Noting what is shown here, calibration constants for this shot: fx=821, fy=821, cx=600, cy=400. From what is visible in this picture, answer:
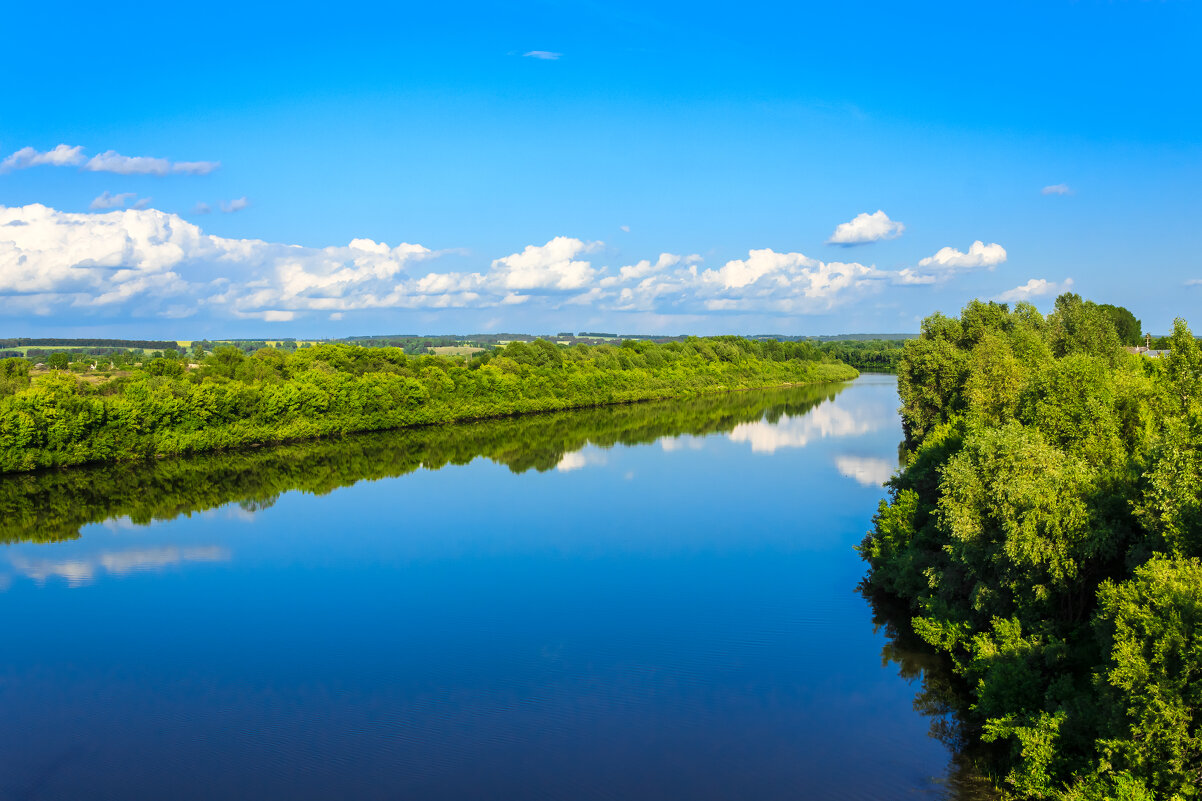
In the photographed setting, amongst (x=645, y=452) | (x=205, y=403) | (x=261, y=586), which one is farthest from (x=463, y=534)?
(x=205, y=403)

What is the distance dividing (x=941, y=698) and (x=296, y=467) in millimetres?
36445

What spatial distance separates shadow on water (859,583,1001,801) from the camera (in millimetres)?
12973

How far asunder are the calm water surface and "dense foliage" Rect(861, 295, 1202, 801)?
5.25ft

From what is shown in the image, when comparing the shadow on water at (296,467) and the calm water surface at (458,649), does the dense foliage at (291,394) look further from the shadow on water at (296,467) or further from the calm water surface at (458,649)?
the calm water surface at (458,649)

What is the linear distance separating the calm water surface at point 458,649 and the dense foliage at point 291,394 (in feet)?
18.9

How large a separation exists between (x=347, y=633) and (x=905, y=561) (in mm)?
13594

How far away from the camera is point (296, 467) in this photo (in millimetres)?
44219

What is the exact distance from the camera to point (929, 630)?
1717 centimetres

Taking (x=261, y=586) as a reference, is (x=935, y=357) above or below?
above

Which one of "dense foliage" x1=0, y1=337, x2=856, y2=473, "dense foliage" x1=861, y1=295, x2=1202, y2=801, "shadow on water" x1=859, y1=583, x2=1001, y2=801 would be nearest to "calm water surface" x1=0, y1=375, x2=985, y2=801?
"shadow on water" x1=859, y1=583, x2=1001, y2=801

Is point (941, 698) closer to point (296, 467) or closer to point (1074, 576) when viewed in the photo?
point (1074, 576)

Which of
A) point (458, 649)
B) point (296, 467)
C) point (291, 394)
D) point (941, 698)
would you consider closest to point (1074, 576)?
point (941, 698)

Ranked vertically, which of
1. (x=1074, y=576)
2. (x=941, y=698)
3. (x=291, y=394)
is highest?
(x=291, y=394)

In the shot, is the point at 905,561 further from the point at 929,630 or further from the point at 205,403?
the point at 205,403
